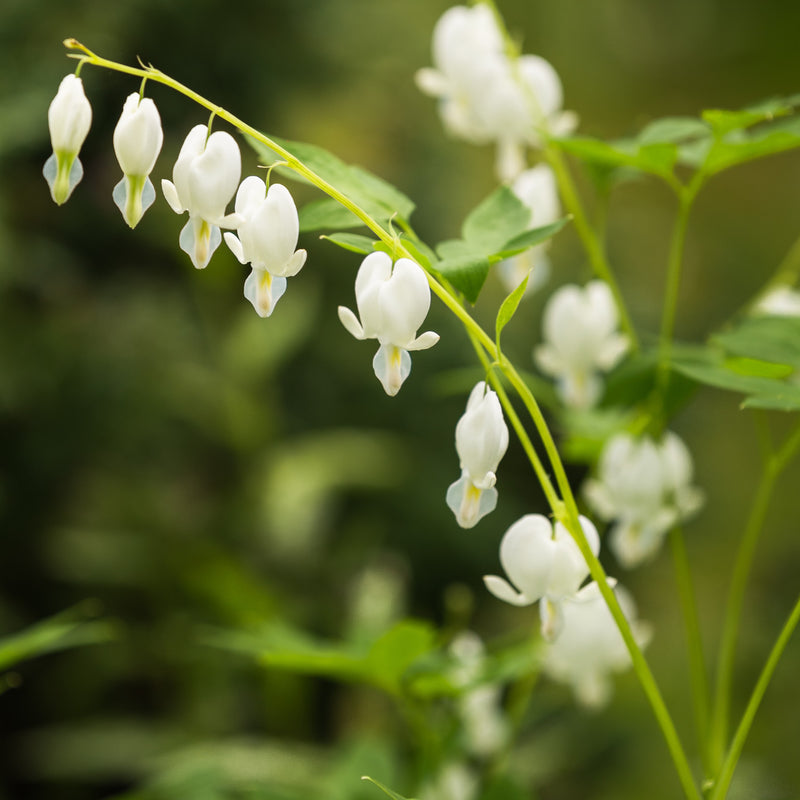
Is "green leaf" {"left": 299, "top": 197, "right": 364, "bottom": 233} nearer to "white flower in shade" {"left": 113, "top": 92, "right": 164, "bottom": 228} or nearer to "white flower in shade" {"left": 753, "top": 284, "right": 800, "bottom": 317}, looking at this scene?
"white flower in shade" {"left": 113, "top": 92, "right": 164, "bottom": 228}

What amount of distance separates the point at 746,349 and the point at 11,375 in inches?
82.7

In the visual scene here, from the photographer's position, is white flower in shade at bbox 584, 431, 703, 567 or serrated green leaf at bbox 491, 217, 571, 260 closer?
serrated green leaf at bbox 491, 217, 571, 260

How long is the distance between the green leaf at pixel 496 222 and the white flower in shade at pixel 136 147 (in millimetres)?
238

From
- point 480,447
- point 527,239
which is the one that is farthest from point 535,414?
point 527,239

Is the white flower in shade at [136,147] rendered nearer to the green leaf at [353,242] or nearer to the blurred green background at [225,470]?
the green leaf at [353,242]

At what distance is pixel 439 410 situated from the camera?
10.0 feet

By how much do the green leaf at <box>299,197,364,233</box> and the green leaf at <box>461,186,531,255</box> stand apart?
100 millimetres

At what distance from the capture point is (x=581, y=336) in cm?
98

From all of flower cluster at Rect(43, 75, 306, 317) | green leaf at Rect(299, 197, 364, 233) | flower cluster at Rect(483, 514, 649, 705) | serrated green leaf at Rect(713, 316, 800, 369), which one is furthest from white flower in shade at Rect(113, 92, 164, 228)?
serrated green leaf at Rect(713, 316, 800, 369)

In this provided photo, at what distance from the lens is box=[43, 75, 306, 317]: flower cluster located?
1.94 feet

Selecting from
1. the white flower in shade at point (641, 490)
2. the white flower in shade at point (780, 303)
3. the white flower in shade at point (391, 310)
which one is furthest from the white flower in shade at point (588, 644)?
the white flower in shade at point (391, 310)

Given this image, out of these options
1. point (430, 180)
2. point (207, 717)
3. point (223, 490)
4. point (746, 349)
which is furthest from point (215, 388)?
point (746, 349)

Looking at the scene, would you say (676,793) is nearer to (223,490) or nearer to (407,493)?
(407,493)

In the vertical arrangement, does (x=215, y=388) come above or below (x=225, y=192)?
above
